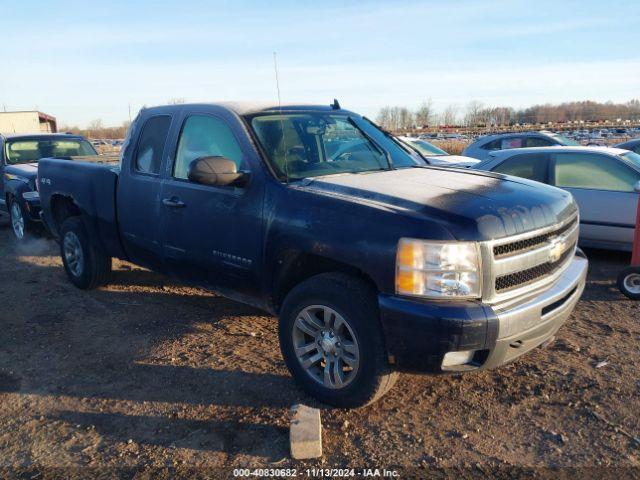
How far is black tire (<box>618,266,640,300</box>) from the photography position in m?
5.50

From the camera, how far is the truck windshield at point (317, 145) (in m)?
3.96

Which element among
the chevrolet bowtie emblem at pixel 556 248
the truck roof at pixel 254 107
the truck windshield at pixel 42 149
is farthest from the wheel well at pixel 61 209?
the chevrolet bowtie emblem at pixel 556 248

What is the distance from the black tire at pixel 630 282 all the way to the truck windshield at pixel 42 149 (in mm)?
8786

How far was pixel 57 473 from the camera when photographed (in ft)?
9.61

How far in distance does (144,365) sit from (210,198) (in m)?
1.38

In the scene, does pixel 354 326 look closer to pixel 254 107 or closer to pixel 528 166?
pixel 254 107

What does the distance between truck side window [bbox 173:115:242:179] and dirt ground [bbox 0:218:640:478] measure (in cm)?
150

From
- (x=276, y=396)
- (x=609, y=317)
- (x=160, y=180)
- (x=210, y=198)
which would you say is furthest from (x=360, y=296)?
(x=609, y=317)

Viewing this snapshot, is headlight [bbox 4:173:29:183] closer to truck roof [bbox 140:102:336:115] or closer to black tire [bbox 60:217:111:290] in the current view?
black tire [bbox 60:217:111:290]

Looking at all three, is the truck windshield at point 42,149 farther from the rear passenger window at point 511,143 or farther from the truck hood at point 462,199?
the rear passenger window at point 511,143

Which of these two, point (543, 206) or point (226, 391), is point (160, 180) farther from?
point (543, 206)

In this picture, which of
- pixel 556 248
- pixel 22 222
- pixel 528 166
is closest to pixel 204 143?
pixel 556 248

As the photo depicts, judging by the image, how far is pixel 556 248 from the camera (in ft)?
11.5

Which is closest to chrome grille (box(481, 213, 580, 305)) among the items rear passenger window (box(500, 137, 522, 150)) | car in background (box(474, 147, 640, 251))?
car in background (box(474, 147, 640, 251))
